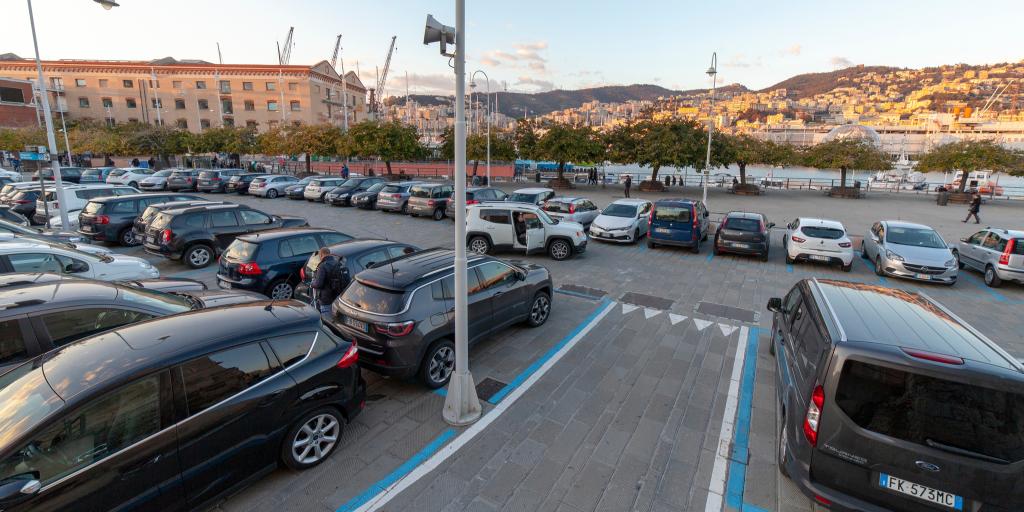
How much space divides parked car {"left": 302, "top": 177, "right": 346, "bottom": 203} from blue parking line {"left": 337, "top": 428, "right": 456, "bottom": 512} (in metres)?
23.4

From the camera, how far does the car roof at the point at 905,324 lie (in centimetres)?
354

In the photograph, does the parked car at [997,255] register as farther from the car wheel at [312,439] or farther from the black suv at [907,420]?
the car wheel at [312,439]

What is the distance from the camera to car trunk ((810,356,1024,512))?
312cm

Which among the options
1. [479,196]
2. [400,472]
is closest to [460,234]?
[400,472]

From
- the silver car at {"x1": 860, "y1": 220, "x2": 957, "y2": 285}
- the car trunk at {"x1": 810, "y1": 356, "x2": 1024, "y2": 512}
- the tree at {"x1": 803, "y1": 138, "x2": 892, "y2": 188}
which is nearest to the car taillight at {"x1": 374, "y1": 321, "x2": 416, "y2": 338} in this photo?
the car trunk at {"x1": 810, "y1": 356, "x2": 1024, "y2": 512}

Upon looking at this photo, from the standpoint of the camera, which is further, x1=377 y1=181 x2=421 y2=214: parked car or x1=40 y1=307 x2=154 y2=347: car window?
x1=377 y1=181 x2=421 y2=214: parked car

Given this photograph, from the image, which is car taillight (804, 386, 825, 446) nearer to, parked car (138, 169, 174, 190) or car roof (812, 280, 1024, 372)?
car roof (812, 280, 1024, 372)

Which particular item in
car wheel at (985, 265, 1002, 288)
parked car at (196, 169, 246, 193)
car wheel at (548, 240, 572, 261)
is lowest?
car wheel at (985, 265, 1002, 288)

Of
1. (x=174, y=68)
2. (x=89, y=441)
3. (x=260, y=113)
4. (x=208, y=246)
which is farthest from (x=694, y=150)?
(x=174, y=68)

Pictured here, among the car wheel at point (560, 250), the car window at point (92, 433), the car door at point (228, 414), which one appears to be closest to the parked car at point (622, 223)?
the car wheel at point (560, 250)

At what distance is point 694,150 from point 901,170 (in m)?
72.5

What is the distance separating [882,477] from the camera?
341 cm

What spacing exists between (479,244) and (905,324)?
1115 centimetres

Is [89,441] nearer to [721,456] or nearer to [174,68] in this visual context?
[721,456]
